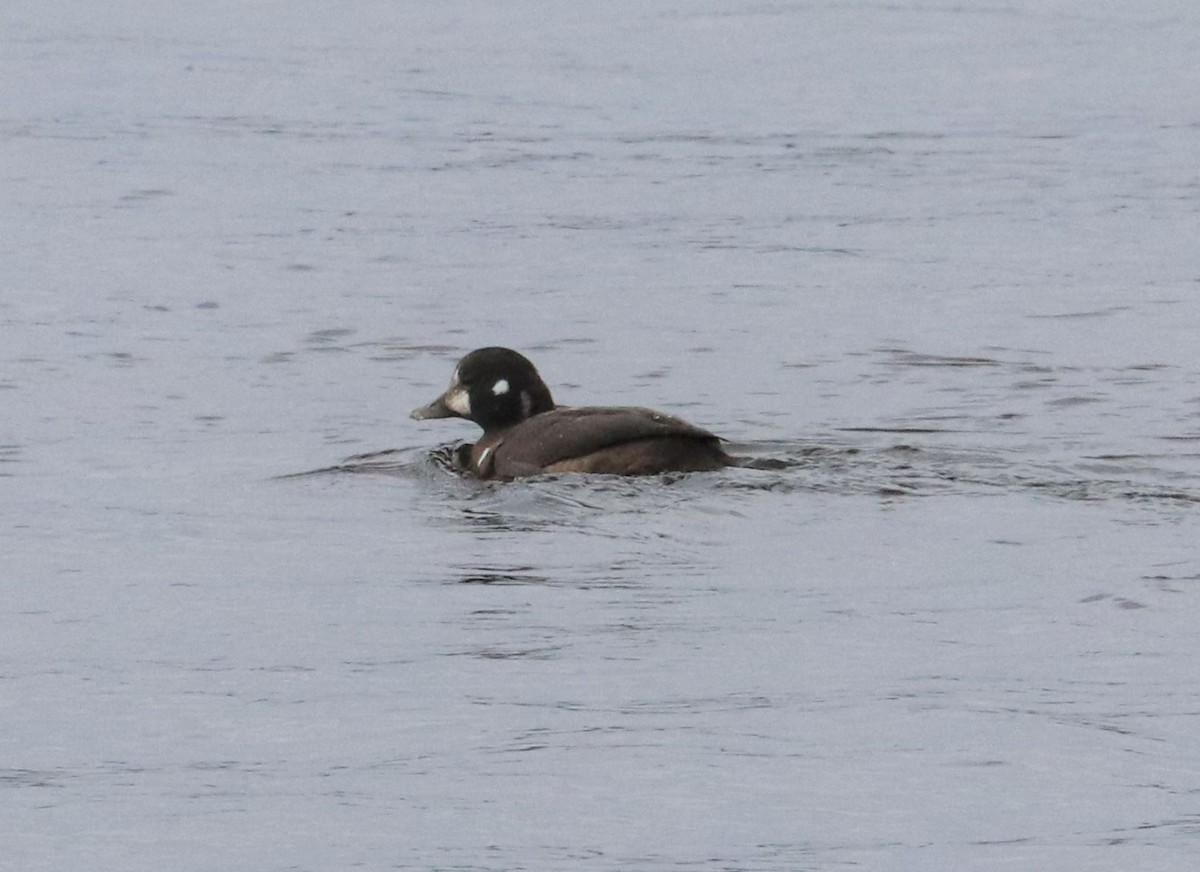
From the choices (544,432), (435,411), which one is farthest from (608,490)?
(435,411)

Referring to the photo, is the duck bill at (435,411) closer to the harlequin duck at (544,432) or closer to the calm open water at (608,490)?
the harlequin duck at (544,432)

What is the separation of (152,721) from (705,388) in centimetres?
661

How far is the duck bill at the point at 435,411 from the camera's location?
454 inches

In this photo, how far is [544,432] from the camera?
10.6m

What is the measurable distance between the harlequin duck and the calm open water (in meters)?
0.15

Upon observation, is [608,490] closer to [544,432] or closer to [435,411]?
[544,432]

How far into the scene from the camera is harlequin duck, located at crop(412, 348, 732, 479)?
10297 millimetres

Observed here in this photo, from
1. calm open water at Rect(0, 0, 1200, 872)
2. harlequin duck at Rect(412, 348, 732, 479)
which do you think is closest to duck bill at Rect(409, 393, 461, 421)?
harlequin duck at Rect(412, 348, 732, 479)

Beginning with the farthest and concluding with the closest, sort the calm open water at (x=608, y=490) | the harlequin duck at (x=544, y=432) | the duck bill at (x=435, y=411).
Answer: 1. the duck bill at (x=435, y=411)
2. the harlequin duck at (x=544, y=432)
3. the calm open water at (x=608, y=490)

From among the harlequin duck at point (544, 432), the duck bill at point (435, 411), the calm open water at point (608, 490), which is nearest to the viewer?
the calm open water at point (608, 490)

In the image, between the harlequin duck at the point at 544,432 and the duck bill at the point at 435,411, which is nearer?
the harlequin duck at the point at 544,432

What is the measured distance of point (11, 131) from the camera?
Result: 2472cm

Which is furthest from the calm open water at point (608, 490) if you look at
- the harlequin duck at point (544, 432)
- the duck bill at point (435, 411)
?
the duck bill at point (435, 411)

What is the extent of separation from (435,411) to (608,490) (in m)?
1.68
